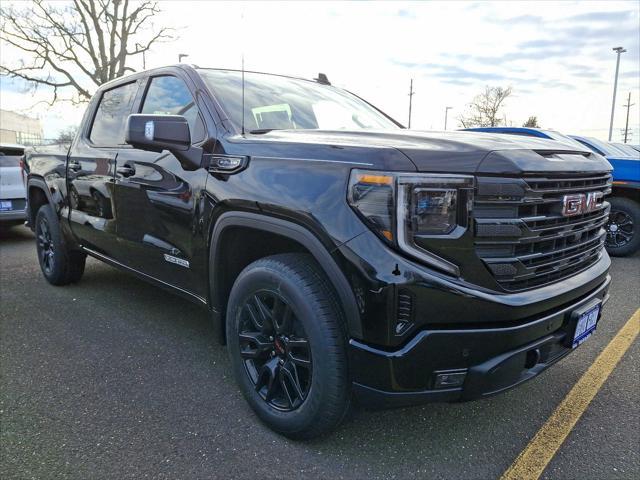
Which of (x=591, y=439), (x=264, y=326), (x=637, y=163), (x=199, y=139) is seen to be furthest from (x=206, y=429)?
(x=637, y=163)

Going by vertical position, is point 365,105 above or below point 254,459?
above

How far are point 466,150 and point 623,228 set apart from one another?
611cm

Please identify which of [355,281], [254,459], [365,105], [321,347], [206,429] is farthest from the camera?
[365,105]

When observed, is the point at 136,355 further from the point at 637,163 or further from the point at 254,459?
the point at 637,163

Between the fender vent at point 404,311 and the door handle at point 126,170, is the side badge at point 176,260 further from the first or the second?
the fender vent at point 404,311

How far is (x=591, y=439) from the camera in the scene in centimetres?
242

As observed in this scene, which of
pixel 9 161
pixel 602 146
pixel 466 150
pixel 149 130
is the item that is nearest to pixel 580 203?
pixel 466 150

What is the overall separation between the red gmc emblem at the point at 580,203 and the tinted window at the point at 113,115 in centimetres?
302

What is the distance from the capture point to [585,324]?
230cm

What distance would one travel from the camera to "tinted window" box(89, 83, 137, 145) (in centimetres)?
379

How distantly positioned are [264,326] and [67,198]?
2.91 m

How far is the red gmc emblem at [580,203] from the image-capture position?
7.09 ft

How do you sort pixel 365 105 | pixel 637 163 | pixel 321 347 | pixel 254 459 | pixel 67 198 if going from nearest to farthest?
pixel 321 347, pixel 254 459, pixel 365 105, pixel 67 198, pixel 637 163

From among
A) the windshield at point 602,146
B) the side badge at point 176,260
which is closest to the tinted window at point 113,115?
the side badge at point 176,260
